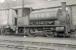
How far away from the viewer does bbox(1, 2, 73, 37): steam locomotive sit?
383 inches

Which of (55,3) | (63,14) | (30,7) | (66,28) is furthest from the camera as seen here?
(30,7)

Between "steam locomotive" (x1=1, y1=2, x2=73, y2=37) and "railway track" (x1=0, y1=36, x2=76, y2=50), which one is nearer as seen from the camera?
"railway track" (x1=0, y1=36, x2=76, y2=50)

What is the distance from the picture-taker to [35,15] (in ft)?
37.7

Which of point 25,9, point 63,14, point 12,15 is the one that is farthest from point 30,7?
point 63,14

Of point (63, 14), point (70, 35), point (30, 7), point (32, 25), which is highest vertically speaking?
point (30, 7)

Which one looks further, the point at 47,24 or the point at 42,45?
the point at 47,24

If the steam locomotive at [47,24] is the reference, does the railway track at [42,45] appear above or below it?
below

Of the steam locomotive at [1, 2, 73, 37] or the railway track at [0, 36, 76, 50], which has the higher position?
the steam locomotive at [1, 2, 73, 37]

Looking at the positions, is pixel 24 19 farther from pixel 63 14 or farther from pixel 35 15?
pixel 63 14

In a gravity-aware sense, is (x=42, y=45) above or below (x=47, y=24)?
below

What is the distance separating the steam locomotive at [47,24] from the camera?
31.9 ft

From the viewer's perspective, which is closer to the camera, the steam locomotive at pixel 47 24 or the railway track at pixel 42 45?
the railway track at pixel 42 45

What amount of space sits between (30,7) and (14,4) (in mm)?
2684

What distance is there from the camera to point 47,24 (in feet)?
34.8
